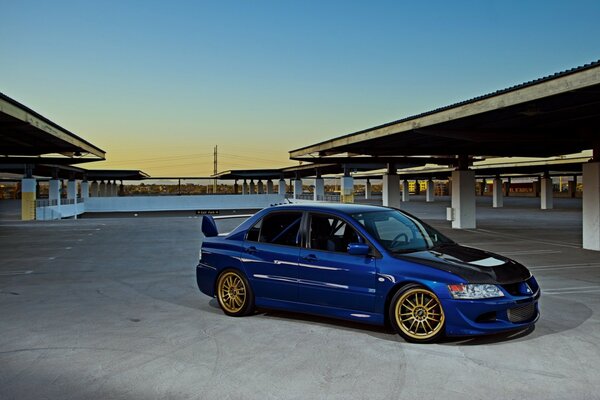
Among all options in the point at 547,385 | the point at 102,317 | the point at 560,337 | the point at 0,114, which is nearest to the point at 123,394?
the point at 102,317

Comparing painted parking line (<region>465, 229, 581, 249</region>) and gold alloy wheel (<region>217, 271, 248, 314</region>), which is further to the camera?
painted parking line (<region>465, 229, 581, 249</region>)

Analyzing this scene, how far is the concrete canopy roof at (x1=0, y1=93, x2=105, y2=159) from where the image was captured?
1499 cm

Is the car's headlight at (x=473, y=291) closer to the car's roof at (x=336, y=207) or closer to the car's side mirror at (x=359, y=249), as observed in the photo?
the car's side mirror at (x=359, y=249)

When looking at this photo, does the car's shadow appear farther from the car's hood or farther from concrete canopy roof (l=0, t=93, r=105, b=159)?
concrete canopy roof (l=0, t=93, r=105, b=159)

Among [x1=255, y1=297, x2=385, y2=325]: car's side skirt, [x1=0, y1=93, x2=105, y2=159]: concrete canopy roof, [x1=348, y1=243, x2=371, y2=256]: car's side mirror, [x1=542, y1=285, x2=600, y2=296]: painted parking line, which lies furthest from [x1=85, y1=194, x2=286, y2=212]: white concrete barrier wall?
[x1=348, y1=243, x2=371, y2=256]: car's side mirror

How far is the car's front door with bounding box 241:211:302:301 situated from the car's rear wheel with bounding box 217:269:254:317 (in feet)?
0.49

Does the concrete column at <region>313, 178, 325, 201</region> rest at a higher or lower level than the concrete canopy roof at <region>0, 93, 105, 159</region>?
lower

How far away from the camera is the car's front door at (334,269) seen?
20.5 feet

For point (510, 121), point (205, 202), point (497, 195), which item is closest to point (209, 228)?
point (510, 121)

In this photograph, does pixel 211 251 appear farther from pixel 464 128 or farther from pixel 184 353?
pixel 464 128

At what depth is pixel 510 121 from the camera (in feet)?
54.0

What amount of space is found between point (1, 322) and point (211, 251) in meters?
2.90

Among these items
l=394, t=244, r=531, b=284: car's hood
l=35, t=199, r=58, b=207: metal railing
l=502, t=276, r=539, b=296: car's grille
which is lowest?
l=502, t=276, r=539, b=296: car's grille

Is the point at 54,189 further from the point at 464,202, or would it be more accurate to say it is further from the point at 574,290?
the point at 574,290
